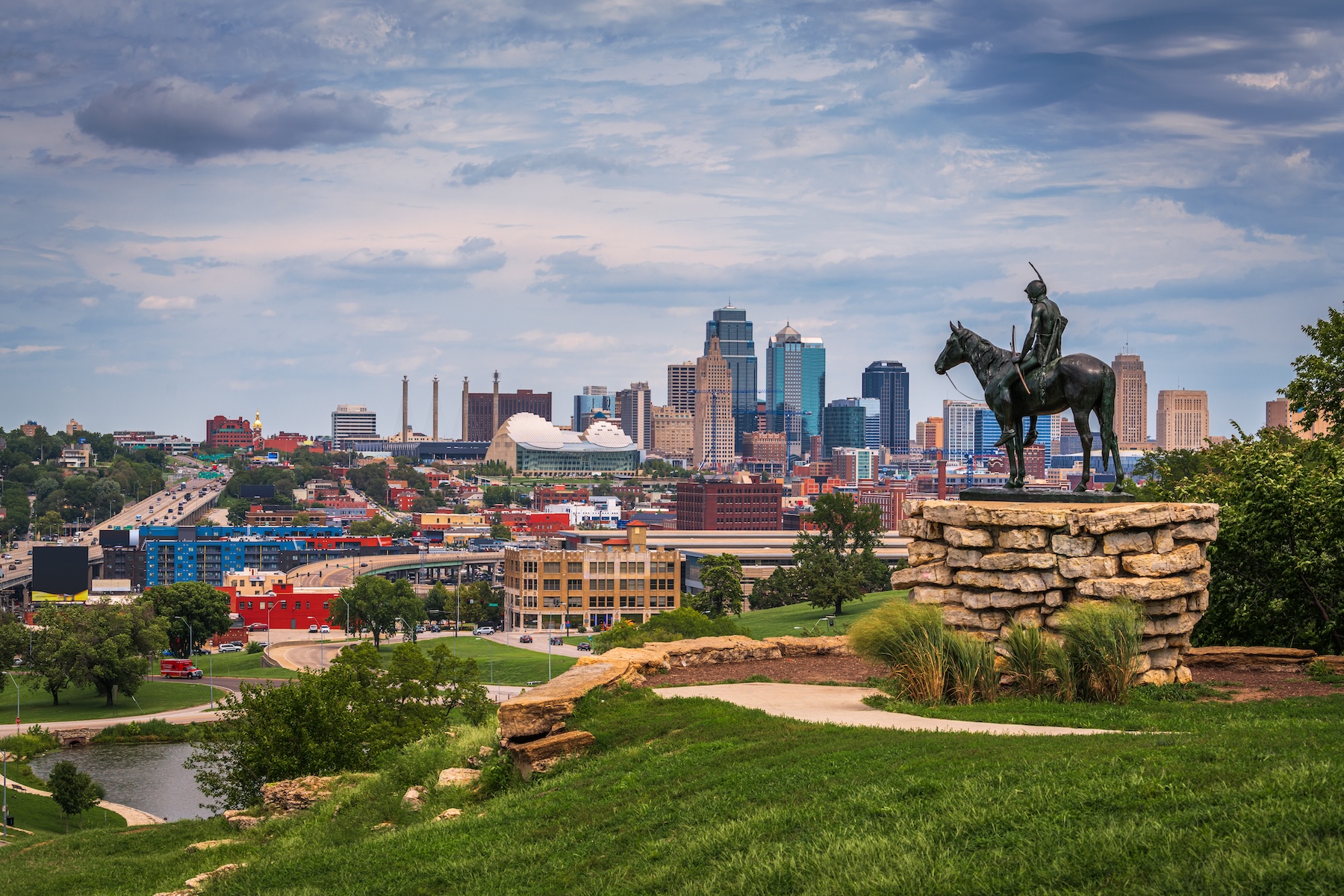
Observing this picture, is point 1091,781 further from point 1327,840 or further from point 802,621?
point 802,621

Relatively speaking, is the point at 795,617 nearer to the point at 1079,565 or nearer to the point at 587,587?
the point at 587,587

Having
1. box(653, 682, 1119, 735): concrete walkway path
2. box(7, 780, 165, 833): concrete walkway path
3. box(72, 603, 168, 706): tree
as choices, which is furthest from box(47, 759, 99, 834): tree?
box(653, 682, 1119, 735): concrete walkway path

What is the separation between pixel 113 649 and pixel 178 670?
11432 millimetres

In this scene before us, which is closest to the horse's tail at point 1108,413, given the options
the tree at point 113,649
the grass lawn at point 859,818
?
the grass lawn at point 859,818

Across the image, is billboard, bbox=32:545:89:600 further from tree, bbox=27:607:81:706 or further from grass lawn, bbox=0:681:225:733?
tree, bbox=27:607:81:706

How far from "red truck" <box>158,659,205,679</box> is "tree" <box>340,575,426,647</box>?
11817 mm

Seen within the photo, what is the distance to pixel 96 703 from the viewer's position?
6500 cm

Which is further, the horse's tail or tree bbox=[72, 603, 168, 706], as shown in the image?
tree bbox=[72, 603, 168, 706]

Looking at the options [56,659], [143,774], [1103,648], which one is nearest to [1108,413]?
Answer: [1103,648]

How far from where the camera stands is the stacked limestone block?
12.7 meters

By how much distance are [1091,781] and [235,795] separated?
18.6 meters

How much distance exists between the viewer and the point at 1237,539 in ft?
54.5

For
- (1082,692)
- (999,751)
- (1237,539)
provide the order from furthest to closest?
1. (1237,539)
2. (1082,692)
3. (999,751)

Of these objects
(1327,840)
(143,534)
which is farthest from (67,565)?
(1327,840)
